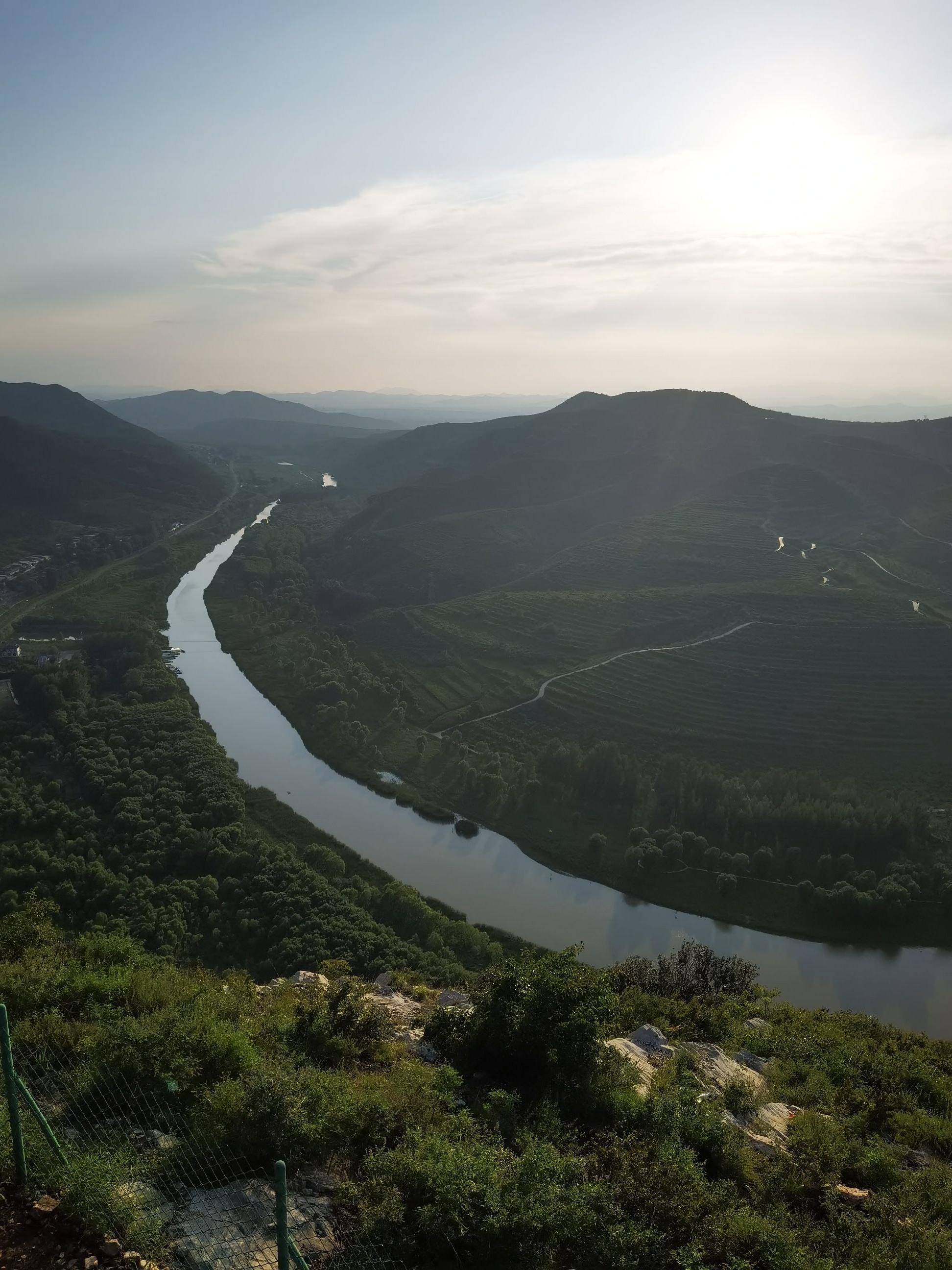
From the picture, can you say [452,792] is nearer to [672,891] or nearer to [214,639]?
[672,891]

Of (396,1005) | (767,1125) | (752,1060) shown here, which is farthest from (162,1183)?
(752,1060)

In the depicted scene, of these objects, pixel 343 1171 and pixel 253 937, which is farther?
pixel 253 937

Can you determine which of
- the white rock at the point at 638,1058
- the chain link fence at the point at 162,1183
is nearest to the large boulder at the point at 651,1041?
the white rock at the point at 638,1058

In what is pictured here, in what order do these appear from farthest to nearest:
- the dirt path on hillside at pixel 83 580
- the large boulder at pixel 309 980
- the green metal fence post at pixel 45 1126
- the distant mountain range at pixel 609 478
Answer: the distant mountain range at pixel 609 478
the dirt path on hillside at pixel 83 580
the large boulder at pixel 309 980
the green metal fence post at pixel 45 1126

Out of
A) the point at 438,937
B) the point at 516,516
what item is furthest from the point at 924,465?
the point at 438,937

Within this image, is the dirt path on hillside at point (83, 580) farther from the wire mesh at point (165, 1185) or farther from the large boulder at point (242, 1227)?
the large boulder at point (242, 1227)

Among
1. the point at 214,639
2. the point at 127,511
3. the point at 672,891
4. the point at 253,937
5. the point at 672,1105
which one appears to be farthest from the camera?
the point at 127,511

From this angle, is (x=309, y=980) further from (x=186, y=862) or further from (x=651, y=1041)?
(x=186, y=862)
